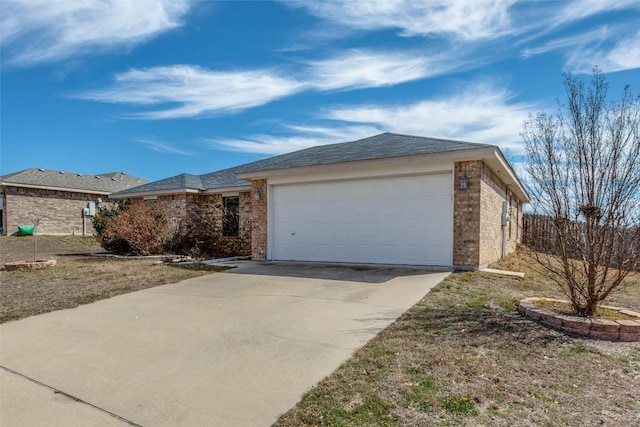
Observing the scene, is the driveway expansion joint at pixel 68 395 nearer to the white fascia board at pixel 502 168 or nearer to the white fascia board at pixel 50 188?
the white fascia board at pixel 502 168

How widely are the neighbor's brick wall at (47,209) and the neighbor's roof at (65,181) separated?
0.48 metres

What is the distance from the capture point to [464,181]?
8570 mm

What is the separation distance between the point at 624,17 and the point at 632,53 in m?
0.64

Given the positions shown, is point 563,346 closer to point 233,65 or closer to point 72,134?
point 233,65

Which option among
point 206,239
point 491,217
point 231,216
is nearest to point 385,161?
point 491,217

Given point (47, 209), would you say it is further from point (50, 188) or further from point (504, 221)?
point (504, 221)

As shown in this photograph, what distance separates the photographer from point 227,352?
→ 3891 mm

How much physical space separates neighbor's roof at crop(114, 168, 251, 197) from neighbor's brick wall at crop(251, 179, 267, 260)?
233 centimetres

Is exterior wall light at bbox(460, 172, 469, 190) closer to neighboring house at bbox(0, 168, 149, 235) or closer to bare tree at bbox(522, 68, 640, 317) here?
bare tree at bbox(522, 68, 640, 317)

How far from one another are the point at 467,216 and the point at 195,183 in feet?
38.9

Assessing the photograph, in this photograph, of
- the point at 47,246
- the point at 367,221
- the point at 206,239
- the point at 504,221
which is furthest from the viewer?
the point at 47,246

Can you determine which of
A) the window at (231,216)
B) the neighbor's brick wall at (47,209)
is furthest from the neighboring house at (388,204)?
the neighbor's brick wall at (47,209)

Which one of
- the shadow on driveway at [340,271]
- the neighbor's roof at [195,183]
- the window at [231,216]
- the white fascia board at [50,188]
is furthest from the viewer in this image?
the white fascia board at [50,188]

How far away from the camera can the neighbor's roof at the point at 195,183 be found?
50.0 feet
